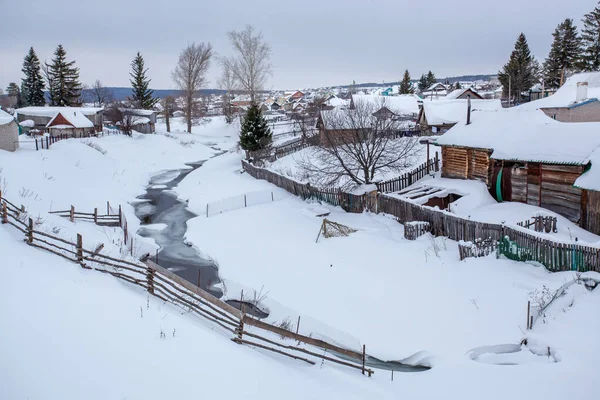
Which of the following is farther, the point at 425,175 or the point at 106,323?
the point at 425,175

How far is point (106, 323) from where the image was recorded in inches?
435

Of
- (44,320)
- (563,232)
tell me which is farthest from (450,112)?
(44,320)

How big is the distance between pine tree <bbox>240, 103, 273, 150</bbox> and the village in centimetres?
759

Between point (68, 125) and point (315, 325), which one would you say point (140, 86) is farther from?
point (315, 325)

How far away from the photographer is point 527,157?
21641 mm

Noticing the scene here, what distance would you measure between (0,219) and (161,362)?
31.5ft

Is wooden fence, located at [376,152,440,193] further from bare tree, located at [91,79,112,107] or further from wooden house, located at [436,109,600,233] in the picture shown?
bare tree, located at [91,79,112,107]

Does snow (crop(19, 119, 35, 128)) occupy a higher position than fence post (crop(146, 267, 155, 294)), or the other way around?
snow (crop(19, 119, 35, 128))

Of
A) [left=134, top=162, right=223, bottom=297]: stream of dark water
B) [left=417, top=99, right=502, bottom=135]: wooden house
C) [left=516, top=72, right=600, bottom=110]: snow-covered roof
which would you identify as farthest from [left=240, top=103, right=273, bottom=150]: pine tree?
[left=516, top=72, right=600, bottom=110]: snow-covered roof

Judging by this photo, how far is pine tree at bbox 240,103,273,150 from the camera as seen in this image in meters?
46.7

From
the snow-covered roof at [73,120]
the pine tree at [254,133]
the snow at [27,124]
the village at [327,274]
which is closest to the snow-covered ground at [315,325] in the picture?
the village at [327,274]

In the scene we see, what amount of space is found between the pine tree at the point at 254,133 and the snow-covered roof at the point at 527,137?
22.2m

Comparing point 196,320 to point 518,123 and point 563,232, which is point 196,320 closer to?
point 563,232

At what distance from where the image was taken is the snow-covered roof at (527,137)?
2019 cm
